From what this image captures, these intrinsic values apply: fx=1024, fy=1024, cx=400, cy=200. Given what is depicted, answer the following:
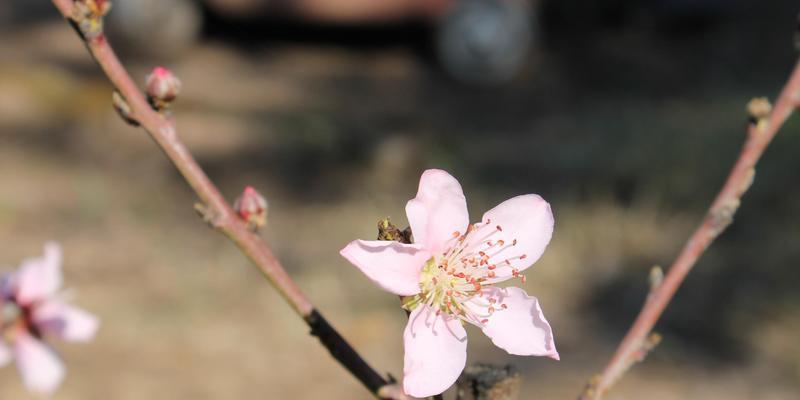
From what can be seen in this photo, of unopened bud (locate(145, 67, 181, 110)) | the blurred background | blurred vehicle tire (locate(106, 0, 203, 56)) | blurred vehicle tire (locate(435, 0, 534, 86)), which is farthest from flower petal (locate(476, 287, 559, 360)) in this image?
blurred vehicle tire (locate(106, 0, 203, 56))

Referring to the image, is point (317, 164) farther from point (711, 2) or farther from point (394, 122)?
point (711, 2)

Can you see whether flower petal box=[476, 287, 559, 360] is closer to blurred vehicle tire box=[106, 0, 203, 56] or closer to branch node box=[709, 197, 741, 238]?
branch node box=[709, 197, 741, 238]

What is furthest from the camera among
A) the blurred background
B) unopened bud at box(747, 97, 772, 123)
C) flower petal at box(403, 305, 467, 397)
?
the blurred background

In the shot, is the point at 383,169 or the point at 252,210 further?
the point at 383,169

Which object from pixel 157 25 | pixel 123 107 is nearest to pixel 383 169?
pixel 157 25

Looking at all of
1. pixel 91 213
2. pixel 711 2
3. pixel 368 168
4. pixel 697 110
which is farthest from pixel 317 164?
pixel 711 2

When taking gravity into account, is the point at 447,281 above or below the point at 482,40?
above

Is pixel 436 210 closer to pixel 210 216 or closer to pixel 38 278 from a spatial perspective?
pixel 210 216
